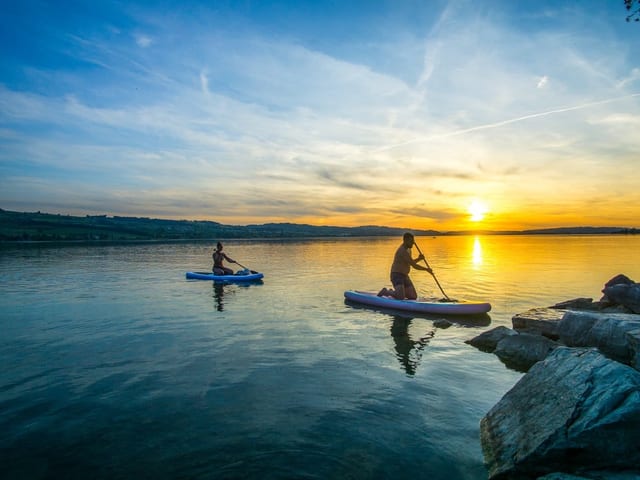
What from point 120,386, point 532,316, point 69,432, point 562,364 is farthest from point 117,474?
point 532,316

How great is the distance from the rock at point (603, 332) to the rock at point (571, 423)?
7.41ft

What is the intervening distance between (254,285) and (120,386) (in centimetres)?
1785

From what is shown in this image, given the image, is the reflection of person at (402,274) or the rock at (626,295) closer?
the rock at (626,295)

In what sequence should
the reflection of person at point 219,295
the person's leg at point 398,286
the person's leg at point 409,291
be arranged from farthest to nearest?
1. the reflection of person at point 219,295
2. the person's leg at point 409,291
3. the person's leg at point 398,286

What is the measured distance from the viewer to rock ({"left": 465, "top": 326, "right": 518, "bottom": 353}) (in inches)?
488

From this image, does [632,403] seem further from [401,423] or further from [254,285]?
[254,285]

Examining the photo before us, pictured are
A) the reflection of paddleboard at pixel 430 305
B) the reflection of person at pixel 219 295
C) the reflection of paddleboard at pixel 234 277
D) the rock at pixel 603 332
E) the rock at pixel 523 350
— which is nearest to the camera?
the rock at pixel 603 332

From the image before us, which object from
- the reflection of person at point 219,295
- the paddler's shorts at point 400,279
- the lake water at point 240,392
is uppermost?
the paddler's shorts at point 400,279

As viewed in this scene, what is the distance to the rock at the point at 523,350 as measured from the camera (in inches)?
422

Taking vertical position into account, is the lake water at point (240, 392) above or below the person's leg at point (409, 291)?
below

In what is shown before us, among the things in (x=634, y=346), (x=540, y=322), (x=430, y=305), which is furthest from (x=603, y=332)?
(x=430, y=305)

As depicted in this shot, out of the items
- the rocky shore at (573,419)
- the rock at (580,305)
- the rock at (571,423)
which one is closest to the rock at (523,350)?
the rocky shore at (573,419)

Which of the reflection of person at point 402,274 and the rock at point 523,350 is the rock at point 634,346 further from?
the reflection of person at point 402,274

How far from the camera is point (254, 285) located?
27141 millimetres
